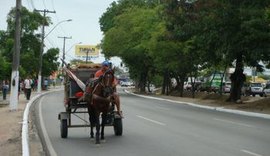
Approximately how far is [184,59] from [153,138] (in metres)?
37.6

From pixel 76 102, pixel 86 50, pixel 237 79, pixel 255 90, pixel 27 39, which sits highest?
pixel 86 50

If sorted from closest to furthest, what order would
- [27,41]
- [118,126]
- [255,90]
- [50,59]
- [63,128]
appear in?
1. [63,128]
2. [118,126]
3. [255,90]
4. [27,41]
5. [50,59]

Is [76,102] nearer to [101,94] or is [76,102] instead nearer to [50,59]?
[101,94]

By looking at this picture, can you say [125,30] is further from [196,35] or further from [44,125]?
[44,125]

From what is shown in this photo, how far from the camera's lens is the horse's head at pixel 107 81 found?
13.8 meters

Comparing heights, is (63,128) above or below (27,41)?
below

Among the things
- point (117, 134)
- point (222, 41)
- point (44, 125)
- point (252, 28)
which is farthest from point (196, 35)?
point (117, 134)

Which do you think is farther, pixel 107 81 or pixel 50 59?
pixel 50 59

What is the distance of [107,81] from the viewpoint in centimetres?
1382

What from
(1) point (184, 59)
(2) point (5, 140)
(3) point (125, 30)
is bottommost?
(2) point (5, 140)

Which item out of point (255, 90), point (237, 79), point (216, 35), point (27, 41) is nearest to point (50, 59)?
point (27, 41)

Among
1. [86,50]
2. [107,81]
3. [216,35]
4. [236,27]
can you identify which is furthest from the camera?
[86,50]

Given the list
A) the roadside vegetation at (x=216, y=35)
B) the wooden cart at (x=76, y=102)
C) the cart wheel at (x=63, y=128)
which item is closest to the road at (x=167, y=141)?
the cart wheel at (x=63, y=128)

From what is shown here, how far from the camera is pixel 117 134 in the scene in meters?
16.6
